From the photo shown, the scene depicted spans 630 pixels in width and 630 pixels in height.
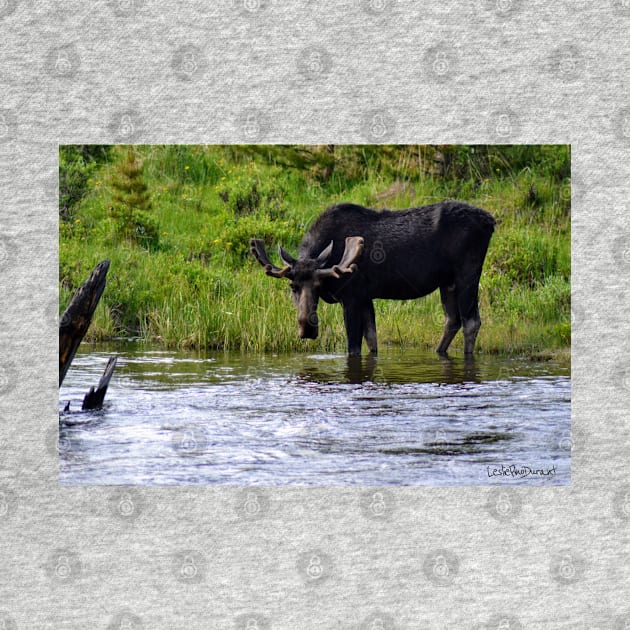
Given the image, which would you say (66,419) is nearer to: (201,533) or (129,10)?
(201,533)

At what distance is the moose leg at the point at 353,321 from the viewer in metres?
7.86

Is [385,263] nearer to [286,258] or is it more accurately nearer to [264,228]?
[286,258]

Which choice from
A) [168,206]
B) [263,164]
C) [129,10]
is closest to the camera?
[129,10]

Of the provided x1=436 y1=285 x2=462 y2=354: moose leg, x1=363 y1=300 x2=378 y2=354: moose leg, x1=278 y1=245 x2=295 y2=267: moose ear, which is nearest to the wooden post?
x1=278 y1=245 x2=295 y2=267: moose ear

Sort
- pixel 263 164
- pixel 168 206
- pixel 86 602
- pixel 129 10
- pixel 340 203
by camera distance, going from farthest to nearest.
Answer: pixel 340 203 < pixel 168 206 < pixel 263 164 < pixel 129 10 < pixel 86 602

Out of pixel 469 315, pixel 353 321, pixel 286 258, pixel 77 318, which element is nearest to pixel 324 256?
pixel 286 258

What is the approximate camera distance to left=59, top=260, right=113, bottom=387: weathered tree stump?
18.9 ft

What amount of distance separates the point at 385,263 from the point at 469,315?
1158mm

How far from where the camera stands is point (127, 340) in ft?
22.9

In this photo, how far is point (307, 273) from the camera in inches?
307

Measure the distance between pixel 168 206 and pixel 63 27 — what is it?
1441 mm

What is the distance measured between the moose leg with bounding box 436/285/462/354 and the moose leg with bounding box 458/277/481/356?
0.06 metres

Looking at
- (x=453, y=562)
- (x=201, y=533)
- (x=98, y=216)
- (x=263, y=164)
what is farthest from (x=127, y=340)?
(x=453, y=562)

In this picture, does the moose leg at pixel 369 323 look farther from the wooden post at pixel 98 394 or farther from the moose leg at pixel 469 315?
the wooden post at pixel 98 394
